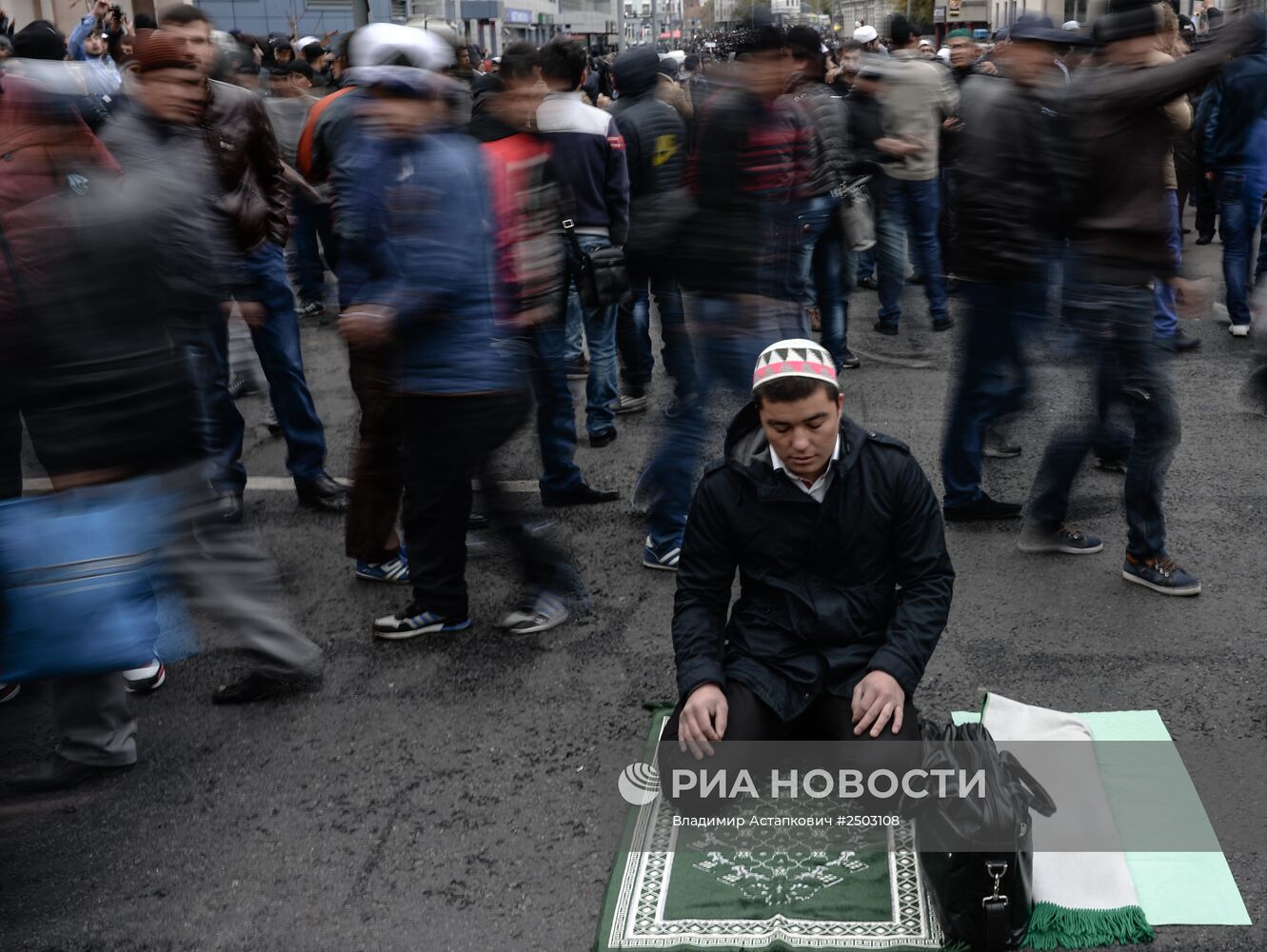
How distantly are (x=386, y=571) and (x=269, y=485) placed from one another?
4.96ft

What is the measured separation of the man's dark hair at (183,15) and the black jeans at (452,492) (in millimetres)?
1852

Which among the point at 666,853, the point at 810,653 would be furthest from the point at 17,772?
the point at 810,653

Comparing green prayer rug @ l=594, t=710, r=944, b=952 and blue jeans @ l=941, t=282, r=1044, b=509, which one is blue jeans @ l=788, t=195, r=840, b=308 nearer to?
blue jeans @ l=941, t=282, r=1044, b=509

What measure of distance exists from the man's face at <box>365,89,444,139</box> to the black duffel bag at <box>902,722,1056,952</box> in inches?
94.8

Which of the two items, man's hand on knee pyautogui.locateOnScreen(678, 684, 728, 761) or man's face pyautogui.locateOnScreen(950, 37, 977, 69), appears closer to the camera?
man's hand on knee pyautogui.locateOnScreen(678, 684, 728, 761)

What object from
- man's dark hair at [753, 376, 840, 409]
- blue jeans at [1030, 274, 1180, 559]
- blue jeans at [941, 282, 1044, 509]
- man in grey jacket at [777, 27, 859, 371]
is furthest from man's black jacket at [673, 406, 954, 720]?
man in grey jacket at [777, 27, 859, 371]

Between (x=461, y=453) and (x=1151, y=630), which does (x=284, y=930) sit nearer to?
(x=461, y=453)

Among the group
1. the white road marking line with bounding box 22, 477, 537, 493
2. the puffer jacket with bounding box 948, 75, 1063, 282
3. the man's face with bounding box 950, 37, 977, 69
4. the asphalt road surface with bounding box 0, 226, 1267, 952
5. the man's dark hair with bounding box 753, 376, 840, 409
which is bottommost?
the asphalt road surface with bounding box 0, 226, 1267, 952

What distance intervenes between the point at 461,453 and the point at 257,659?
918 mm

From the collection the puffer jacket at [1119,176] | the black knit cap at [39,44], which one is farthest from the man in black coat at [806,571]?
the black knit cap at [39,44]

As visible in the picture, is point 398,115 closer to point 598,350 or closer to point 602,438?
point 598,350

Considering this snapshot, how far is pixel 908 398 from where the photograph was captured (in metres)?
7.43

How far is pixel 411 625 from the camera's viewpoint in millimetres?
4727

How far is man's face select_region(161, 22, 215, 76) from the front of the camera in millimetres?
4551
